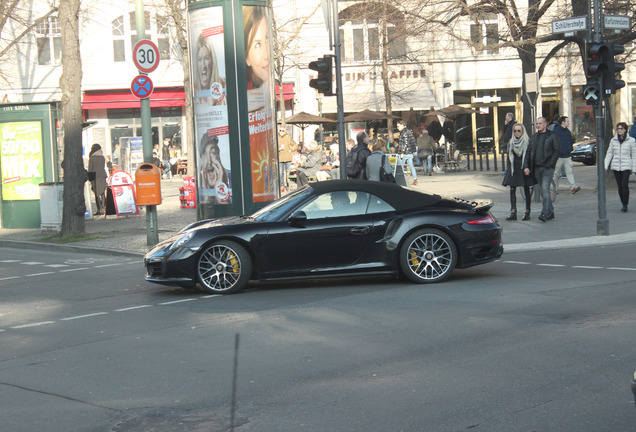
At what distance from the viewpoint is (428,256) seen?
1025 cm

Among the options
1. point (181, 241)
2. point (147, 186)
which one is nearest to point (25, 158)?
point (147, 186)

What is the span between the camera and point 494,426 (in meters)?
5.01

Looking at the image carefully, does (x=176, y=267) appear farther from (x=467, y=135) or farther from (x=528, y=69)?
(x=467, y=135)

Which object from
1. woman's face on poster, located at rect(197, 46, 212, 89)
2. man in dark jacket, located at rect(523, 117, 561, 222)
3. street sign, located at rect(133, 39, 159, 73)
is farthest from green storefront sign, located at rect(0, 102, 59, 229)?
man in dark jacket, located at rect(523, 117, 561, 222)

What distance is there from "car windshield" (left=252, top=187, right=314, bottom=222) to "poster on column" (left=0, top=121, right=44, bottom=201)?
39.7 feet

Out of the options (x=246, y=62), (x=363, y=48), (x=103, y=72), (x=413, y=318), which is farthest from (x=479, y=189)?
(x=103, y=72)

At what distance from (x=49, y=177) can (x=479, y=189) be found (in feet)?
38.1

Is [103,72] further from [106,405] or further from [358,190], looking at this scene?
[106,405]

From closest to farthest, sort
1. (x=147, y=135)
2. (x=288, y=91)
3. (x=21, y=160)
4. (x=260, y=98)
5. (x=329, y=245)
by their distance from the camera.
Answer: (x=329, y=245) → (x=147, y=135) → (x=260, y=98) → (x=21, y=160) → (x=288, y=91)

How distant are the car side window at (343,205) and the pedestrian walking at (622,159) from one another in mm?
8910

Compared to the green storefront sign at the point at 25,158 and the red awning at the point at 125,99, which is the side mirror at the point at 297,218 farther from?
the red awning at the point at 125,99

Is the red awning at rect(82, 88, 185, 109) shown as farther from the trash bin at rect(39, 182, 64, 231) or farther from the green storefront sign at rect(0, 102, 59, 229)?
the trash bin at rect(39, 182, 64, 231)

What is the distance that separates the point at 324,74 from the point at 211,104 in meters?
2.14

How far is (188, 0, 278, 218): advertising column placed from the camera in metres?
15.5
